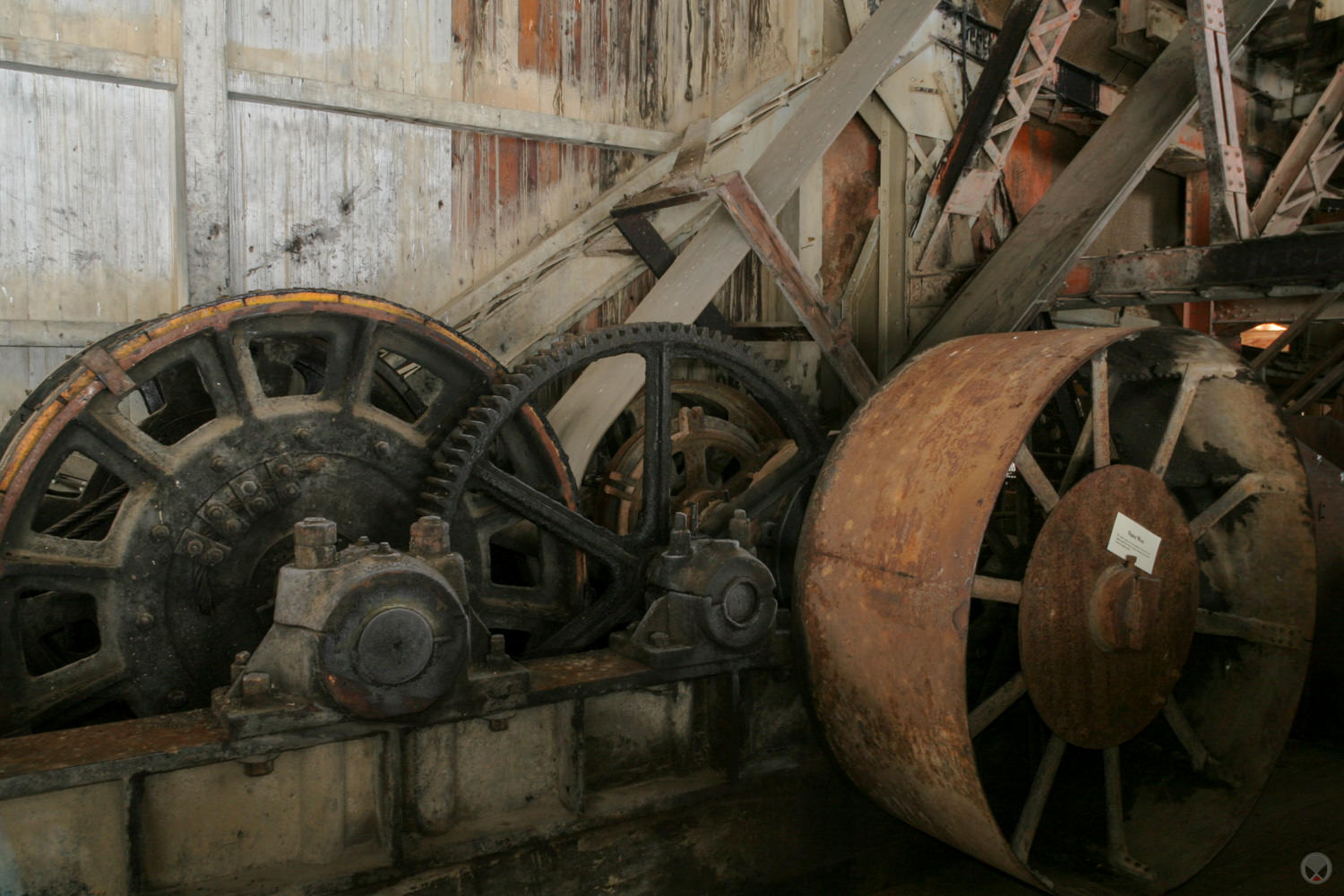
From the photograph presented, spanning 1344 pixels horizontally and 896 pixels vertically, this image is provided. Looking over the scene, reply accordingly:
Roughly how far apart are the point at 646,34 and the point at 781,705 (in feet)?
10.9

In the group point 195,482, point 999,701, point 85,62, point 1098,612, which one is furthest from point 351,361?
point 1098,612

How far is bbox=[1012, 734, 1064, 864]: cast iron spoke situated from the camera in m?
2.96

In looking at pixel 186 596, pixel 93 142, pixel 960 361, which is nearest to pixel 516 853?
pixel 186 596

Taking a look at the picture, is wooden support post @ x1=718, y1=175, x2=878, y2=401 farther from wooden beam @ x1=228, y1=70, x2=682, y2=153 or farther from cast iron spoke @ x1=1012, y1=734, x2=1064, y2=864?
cast iron spoke @ x1=1012, y1=734, x2=1064, y2=864

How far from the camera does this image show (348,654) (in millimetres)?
2408

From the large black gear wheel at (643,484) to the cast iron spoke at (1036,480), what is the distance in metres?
0.89

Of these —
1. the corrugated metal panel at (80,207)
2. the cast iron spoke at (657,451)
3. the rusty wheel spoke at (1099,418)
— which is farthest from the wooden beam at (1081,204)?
the corrugated metal panel at (80,207)

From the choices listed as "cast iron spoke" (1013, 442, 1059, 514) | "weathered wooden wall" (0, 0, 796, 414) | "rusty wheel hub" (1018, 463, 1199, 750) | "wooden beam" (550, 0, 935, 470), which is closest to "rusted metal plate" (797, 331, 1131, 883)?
"cast iron spoke" (1013, 442, 1059, 514)

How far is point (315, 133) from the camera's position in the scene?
419 cm

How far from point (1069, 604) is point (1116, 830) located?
0.81m

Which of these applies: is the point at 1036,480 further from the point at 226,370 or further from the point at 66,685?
the point at 66,685

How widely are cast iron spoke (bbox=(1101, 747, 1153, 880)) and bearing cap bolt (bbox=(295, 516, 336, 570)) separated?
2365mm

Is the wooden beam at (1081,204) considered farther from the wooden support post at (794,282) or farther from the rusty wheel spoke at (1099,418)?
the rusty wheel spoke at (1099,418)

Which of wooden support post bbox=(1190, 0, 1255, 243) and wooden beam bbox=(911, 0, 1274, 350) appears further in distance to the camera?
wooden beam bbox=(911, 0, 1274, 350)
